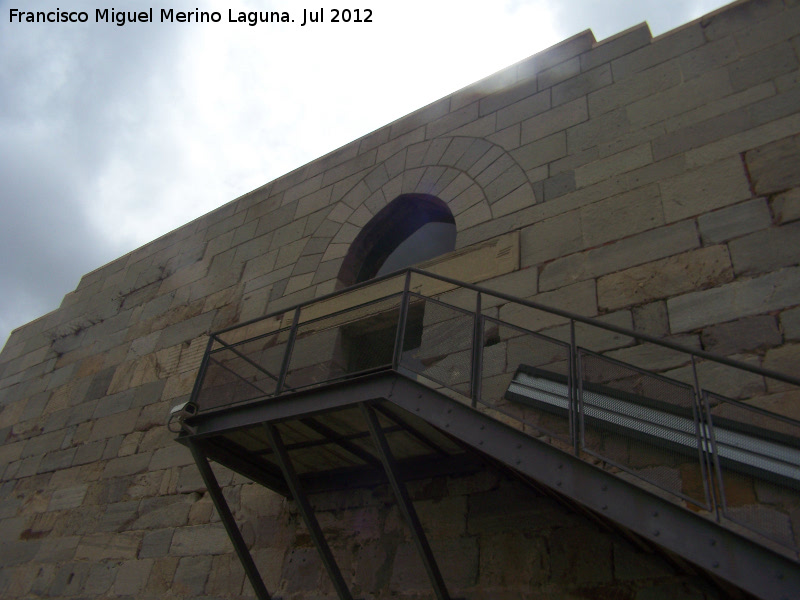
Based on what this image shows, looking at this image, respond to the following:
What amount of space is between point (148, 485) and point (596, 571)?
4921mm

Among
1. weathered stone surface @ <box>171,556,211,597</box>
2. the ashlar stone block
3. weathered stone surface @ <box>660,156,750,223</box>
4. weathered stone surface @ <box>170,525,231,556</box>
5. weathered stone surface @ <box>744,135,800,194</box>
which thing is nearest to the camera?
weathered stone surface @ <box>744,135,800,194</box>

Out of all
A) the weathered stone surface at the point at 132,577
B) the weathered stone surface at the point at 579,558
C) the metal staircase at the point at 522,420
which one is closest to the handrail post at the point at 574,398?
the metal staircase at the point at 522,420

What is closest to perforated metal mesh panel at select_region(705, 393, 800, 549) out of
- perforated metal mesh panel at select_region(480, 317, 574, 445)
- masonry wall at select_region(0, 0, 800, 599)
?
masonry wall at select_region(0, 0, 800, 599)

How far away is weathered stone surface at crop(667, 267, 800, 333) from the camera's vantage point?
13.8ft

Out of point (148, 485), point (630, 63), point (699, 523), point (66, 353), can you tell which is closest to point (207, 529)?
point (148, 485)

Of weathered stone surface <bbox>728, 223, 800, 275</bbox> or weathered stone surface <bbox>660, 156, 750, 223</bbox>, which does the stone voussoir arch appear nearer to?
weathered stone surface <bbox>660, 156, 750, 223</bbox>

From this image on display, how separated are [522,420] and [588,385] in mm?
430

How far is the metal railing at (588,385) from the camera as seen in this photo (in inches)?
128

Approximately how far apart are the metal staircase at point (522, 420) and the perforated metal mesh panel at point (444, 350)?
0.04 feet

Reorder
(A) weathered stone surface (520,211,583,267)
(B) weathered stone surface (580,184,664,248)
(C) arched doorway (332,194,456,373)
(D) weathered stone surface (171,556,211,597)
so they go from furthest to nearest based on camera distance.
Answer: (C) arched doorway (332,194,456,373)
(D) weathered stone surface (171,556,211,597)
(A) weathered stone surface (520,211,583,267)
(B) weathered stone surface (580,184,664,248)

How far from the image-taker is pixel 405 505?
4004 mm

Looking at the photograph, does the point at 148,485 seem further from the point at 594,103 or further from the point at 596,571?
the point at 594,103

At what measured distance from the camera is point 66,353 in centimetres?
996

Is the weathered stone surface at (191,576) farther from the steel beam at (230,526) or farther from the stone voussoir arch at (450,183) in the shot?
the stone voussoir arch at (450,183)
